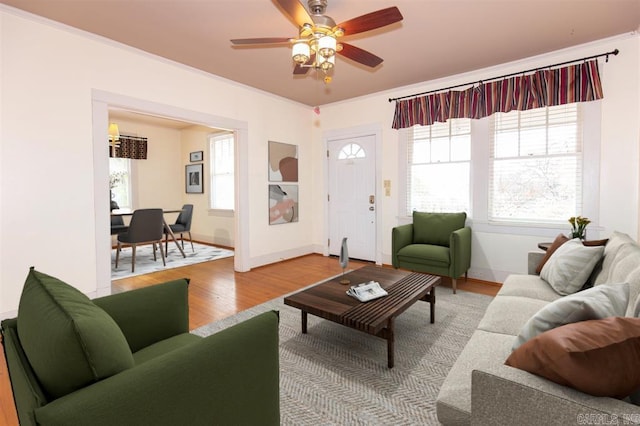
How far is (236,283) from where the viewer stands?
408 centimetres

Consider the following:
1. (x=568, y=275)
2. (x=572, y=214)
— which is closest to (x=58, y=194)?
(x=568, y=275)

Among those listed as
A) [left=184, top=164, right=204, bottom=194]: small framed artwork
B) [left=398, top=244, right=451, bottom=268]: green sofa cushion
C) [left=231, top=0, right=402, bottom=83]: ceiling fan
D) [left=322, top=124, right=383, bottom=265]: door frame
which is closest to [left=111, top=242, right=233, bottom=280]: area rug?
[left=184, top=164, right=204, bottom=194]: small framed artwork

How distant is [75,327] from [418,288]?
225 centimetres

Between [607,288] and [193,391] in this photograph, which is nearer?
[193,391]

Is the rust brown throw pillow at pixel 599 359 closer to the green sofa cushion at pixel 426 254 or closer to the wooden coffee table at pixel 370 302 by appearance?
the wooden coffee table at pixel 370 302

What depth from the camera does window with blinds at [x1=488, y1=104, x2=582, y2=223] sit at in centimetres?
347

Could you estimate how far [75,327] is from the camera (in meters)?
0.85

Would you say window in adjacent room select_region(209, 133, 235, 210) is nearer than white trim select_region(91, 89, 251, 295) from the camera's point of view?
No

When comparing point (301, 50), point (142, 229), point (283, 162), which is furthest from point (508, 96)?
point (142, 229)

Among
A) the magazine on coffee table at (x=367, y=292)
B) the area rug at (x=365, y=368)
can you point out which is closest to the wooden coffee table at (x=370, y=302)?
the magazine on coffee table at (x=367, y=292)

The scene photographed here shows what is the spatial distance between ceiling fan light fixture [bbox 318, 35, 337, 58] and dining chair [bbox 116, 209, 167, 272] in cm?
369

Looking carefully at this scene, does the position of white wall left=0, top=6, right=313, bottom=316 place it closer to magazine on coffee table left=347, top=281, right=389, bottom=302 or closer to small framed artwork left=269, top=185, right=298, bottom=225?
small framed artwork left=269, top=185, right=298, bottom=225

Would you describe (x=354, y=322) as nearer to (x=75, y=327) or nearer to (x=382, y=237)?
(x=75, y=327)

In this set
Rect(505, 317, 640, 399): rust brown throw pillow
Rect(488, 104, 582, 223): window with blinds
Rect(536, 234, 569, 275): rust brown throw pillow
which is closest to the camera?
Rect(505, 317, 640, 399): rust brown throw pillow
